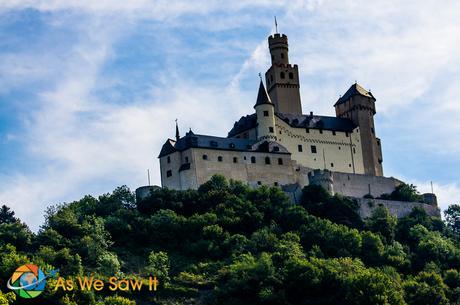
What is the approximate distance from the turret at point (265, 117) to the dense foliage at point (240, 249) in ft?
22.6

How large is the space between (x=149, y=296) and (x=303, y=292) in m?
11.0

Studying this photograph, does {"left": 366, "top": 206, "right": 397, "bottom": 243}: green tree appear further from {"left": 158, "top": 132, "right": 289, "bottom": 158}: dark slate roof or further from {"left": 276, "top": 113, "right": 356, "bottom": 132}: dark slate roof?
{"left": 276, "top": 113, "right": 356, "bottom": 132}: dark slate roof

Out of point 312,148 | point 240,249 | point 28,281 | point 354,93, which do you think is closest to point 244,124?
point 312,148

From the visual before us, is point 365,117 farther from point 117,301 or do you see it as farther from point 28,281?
point 28,281

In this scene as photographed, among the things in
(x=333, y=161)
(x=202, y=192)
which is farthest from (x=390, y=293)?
(x=333, y=161)

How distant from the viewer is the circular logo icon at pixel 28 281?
229 feet

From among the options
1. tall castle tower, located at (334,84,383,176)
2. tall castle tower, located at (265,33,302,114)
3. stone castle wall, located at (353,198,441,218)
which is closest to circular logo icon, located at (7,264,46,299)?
stone castle wall, located at (353,198,441,218)

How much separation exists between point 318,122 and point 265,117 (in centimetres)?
702

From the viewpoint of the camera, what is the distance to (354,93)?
10831cm

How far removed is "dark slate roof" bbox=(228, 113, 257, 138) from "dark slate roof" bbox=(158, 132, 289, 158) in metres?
2.98

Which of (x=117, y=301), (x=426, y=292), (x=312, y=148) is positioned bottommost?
(x=426, y=292)

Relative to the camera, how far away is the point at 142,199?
92.4 meters

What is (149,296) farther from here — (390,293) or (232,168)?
(232,168)

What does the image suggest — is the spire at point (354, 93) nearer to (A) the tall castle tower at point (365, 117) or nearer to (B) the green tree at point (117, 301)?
(A) the tall castle tower at point (365, 117)
